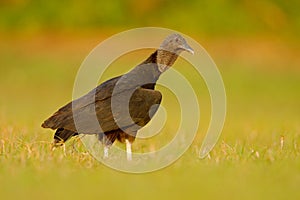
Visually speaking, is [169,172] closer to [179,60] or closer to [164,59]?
[164,59]

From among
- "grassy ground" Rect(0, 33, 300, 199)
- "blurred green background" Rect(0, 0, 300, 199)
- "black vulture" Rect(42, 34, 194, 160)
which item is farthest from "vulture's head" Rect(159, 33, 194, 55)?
"blurred green background" Rect(0, 0, 300, 199)

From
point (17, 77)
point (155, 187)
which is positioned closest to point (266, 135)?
point (155, 187)

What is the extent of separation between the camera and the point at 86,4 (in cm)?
2377

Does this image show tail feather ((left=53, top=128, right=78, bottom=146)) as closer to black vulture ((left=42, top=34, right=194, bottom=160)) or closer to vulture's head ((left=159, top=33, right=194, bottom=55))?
black vulture ((left=42, top=34, right=194, bottom=160))

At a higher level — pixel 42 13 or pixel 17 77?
pixel 42 13

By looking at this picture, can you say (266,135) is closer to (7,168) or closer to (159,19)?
(7,168)

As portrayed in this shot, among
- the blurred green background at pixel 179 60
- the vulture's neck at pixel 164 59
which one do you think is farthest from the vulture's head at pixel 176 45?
the blurred green background at pixel 179 60

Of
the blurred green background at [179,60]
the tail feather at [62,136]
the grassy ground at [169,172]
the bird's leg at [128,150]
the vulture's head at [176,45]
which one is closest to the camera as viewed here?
the grassy ground at [169,172]

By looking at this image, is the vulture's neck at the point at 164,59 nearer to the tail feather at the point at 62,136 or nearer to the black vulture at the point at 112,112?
the black vulture at the point at 112,112

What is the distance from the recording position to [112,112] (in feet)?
23.1

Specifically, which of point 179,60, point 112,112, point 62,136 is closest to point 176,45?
point 112,112

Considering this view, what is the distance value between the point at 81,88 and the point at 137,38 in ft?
Result: 21.1

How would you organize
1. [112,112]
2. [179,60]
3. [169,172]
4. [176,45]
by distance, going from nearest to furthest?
[169,172], [112,112], [176,45], [179,60]

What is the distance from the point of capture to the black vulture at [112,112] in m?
6.97
